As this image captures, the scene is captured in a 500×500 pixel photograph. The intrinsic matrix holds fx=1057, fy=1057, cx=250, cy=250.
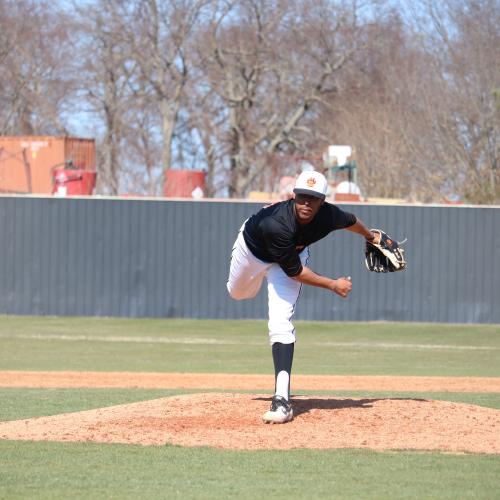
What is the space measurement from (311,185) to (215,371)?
6944mm

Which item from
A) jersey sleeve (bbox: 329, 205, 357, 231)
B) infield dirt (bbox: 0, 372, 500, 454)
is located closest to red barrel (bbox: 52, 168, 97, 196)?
infield dirt (bbox: 0, 372, 500, 454)

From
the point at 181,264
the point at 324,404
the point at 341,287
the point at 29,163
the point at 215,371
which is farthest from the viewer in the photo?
the point at 29,163

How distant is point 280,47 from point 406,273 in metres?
14.6

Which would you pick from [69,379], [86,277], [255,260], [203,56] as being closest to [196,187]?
[86,277]

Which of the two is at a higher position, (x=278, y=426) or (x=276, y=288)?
(x=276, y=288)

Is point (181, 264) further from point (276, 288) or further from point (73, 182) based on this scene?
point (276, 288)

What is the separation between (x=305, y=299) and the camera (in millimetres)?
20938

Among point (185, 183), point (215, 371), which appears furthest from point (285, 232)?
point (185, 183)

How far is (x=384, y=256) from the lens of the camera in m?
7.67

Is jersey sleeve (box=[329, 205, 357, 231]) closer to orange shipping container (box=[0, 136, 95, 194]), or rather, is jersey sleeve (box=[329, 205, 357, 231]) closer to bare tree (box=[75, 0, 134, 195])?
orange shipping container (box=[0, 136, 95, 194])

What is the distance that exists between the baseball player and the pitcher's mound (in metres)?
0.31

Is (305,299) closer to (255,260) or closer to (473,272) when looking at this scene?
(473,272)

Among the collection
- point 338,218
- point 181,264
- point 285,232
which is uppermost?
point 338,218

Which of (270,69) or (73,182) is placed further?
(270,69)
